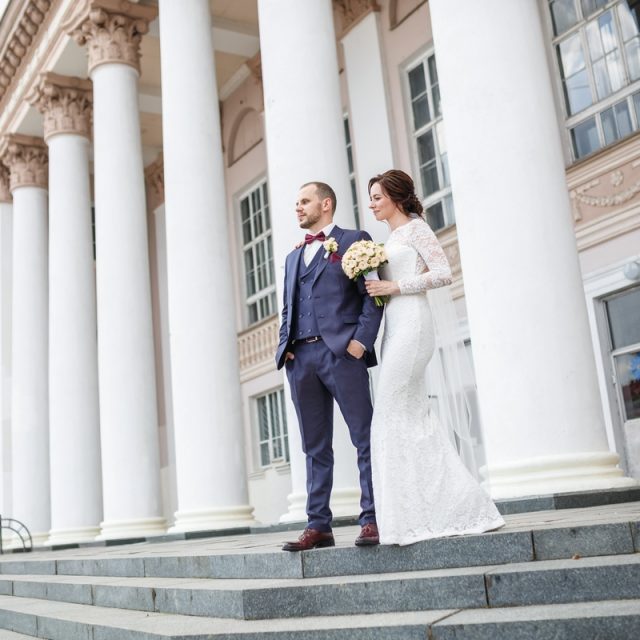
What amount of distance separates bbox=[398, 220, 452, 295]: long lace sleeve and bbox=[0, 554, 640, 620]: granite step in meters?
1.53

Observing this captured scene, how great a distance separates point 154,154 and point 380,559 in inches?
808

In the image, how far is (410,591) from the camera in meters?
4.23

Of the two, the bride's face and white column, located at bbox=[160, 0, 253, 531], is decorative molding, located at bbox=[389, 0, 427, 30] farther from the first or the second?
the bride's face

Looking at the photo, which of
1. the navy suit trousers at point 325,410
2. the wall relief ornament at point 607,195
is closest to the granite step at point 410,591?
the navy suit trousers at point 325,410

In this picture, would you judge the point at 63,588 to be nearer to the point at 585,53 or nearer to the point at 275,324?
the point at 585,53

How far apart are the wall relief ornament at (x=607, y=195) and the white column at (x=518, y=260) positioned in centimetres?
486

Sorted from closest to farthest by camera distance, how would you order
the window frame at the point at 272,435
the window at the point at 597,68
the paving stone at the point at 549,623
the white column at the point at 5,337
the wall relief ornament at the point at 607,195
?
1. the paving stone at the point at 549,623
2. the wall relief ornament at the point at 607,195
3. the window at the point at 597,68
4. the window frame at the point at 272,435
5. the white column at the point at 5,337

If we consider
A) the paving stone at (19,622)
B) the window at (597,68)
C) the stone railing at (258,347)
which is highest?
the window at (597,68)

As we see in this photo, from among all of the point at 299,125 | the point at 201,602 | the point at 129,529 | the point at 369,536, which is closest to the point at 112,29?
the point at 299,125

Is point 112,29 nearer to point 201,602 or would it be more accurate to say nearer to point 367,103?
point 367,103

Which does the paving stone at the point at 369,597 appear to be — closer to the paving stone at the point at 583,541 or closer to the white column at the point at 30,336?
the paving stone at the point at 583,541

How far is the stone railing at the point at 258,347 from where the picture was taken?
19234 mm

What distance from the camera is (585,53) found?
12.6 metres

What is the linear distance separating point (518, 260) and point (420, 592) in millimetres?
2961
